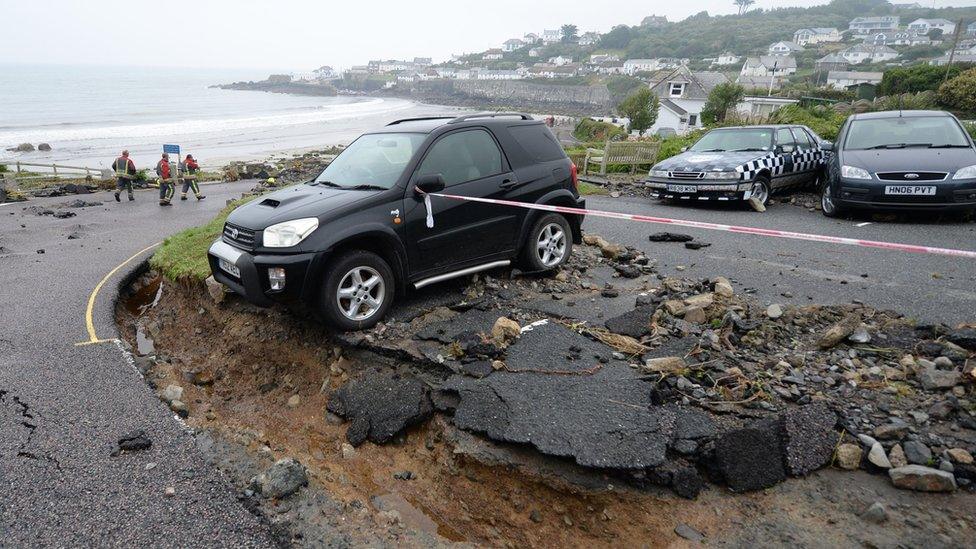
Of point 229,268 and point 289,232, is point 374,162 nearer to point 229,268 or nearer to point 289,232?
point 289,232

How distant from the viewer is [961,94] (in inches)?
1104

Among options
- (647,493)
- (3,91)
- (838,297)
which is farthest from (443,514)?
(3,91)

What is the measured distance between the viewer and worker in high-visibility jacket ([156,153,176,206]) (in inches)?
632

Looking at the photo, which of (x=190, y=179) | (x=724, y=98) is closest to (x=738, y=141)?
(x=190, y=179)

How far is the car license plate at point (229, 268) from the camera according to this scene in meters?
5.12

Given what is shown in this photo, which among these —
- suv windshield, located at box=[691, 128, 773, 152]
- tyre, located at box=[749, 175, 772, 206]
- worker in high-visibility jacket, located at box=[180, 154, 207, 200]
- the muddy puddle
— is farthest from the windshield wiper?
worker in high-visibility jacket, located at box=[180, 154, 207, 200]

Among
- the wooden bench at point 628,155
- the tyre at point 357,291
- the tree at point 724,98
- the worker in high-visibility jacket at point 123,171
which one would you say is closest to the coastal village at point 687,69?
the tree at point 724,98

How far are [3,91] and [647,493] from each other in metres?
121

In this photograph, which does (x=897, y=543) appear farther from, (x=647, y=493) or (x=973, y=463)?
(x=647, y=493)

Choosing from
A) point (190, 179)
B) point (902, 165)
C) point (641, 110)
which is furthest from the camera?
point (641, 110)

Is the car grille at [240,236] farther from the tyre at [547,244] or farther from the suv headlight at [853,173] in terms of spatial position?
the suv headlight at [853,173]

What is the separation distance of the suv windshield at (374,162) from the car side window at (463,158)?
0.21 m

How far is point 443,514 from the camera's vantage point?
3498 mm

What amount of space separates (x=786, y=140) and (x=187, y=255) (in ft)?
38.4
